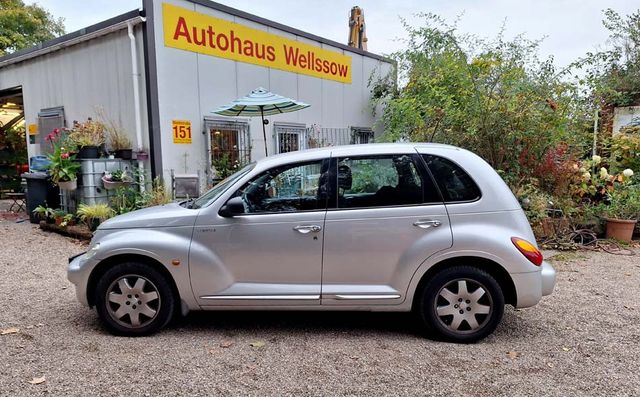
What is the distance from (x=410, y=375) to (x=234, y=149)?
6.77 meters

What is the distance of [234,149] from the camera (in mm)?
8828

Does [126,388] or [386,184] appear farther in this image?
[386,184]

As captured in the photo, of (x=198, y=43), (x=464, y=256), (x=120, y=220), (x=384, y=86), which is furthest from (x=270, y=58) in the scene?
(x=464, y=256)

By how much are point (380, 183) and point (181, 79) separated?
558 cm

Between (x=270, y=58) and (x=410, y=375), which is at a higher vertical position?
(x=270, y=58)

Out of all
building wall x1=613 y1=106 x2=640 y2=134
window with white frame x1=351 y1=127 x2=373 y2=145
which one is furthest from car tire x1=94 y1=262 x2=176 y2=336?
building wall x1=613 y1=106 x2=640 y2=134

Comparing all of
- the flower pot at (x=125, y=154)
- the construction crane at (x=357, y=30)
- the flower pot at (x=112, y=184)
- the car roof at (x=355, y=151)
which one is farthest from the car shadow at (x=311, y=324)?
the construction crane at (x=357, y=30)

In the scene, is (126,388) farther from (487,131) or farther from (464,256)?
(487,131)

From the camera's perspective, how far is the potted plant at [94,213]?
702 cm

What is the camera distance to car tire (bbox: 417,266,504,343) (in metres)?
3.34

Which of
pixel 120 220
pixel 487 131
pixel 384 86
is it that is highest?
pixel 384 86

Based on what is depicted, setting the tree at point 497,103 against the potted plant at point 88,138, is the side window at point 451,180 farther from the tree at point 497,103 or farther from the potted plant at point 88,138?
the potted plant at point 88,138

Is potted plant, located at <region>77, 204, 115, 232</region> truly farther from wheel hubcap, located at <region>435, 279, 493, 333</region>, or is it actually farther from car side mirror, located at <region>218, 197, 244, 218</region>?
wheel hubcap, located at <region>435, 279, 493, 333</region>

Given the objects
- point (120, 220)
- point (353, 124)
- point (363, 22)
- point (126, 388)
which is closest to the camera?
point (126, 388)
